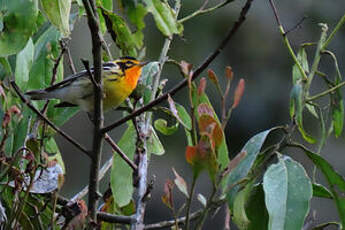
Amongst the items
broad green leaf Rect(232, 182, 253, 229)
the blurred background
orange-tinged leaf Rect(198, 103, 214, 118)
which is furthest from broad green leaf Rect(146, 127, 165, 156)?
the blurred background

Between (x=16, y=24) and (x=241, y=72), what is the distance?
4.14 metres

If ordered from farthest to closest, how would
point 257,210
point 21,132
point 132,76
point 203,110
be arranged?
point 132,76 < point 21,132 < point 257,210 < point 203,110

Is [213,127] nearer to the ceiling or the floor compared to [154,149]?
nearer to the ceiling

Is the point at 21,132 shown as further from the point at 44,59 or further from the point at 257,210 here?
the point at 257,210

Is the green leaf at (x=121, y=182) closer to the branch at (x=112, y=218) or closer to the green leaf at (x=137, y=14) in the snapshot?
the branch at (x=112, y=218)

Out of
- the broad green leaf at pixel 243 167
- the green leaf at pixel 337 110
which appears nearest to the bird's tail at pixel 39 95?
the broad green leaf at pixel 243 167

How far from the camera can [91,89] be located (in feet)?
5.75

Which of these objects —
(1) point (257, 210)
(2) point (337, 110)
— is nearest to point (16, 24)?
(1) point (257, 210)

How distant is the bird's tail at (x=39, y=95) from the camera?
1525 mm

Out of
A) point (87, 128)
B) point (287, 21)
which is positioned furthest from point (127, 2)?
point (287, 21)

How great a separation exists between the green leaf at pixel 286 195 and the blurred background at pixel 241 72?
2.96m

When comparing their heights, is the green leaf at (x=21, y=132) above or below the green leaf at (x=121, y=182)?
above

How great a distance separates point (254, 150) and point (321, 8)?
4060 mm

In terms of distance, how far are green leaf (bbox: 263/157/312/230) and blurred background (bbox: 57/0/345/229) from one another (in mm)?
2959
